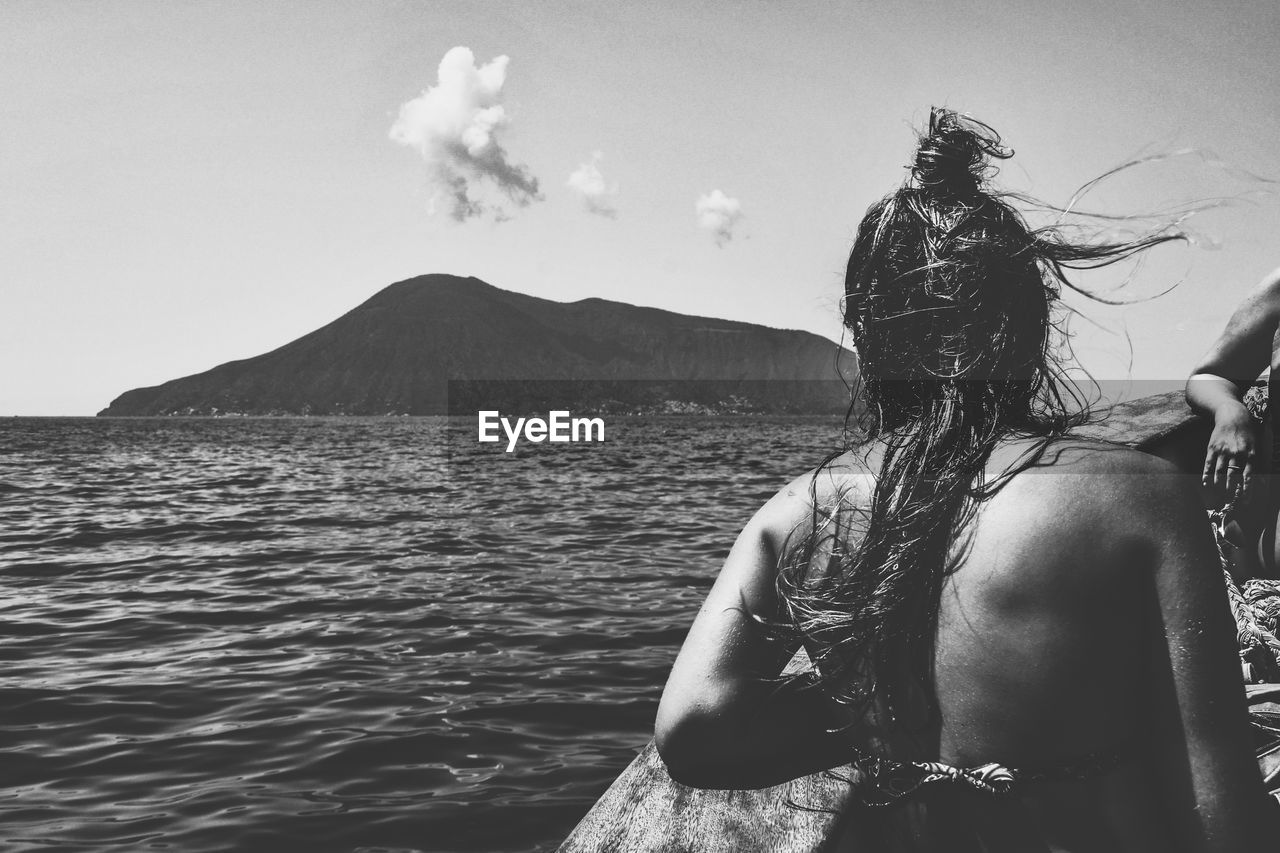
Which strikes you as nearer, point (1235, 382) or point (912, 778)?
point (912, 778)

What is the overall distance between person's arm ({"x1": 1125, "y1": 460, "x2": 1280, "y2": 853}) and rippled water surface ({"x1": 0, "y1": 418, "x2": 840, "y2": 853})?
3.47 m

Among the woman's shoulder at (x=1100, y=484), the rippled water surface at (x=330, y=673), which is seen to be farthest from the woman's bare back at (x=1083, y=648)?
the rippled water surface at (x=330, y=673)

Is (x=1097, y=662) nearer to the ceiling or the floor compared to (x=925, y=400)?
nearer to the floor

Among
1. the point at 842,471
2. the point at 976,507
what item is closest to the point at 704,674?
the point at 842,471

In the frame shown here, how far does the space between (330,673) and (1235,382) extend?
616 cm

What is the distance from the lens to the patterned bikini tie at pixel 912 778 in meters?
1.36

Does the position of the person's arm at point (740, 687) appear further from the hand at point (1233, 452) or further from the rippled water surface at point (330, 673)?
the rippled water surface at point (330, 673)

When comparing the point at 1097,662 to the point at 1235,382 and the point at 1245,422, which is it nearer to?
the point at 1245,422

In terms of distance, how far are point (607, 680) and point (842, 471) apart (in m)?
5.29

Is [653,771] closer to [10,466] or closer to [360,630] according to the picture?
[360,630]

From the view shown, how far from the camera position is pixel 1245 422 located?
286 cm

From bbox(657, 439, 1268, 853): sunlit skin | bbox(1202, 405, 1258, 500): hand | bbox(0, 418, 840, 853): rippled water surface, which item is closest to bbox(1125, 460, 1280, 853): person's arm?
bbox(657, 439, 1268, 853): sunlit skin

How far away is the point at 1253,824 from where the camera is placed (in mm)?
1228

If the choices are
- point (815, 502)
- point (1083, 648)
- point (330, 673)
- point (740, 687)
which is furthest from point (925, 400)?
point (330, 673)
